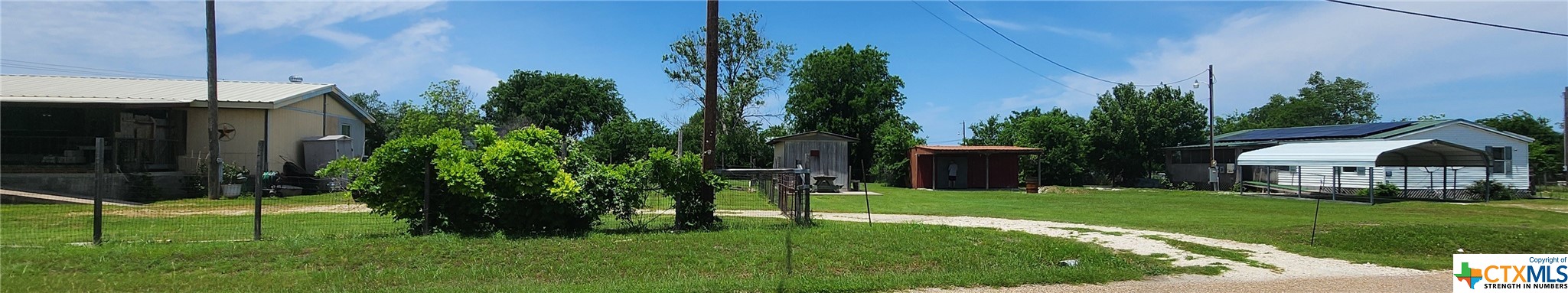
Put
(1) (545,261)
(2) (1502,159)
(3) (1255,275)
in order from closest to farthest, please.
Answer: (3) (1255,275), (1) (545,261), (2) (1502,159)

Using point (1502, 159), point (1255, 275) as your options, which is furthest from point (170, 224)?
point (1502, 159)

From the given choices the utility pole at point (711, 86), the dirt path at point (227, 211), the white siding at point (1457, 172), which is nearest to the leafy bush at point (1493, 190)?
the white siding at point (1457, 172)

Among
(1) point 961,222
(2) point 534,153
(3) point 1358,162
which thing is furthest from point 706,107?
(3) point 1358,162

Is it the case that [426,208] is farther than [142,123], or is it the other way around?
[142,123]

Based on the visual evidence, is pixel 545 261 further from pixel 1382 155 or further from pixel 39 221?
pixel 1382 155

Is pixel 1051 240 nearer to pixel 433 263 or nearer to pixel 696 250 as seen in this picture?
pixel 696 250

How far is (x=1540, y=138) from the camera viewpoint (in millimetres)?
47844

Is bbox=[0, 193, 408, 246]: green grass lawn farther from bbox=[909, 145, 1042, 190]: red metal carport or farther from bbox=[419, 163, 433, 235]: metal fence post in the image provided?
bbox=[909, 145, 1042, 190]: red metal carport

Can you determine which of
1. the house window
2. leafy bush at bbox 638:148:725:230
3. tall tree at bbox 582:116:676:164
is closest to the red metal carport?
tall tree at bbox 582:116:676:164

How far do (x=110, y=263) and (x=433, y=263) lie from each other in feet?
11.2

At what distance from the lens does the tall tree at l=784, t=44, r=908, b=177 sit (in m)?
50.1

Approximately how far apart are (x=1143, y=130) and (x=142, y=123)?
42892 mm

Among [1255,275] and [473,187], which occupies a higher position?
[473,187]

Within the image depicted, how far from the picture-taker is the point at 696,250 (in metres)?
10.2
